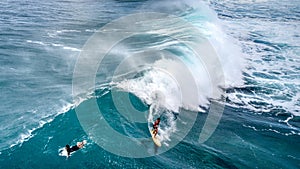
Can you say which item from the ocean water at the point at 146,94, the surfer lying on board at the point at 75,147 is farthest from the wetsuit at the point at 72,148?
the ocean water at the point at 146,94

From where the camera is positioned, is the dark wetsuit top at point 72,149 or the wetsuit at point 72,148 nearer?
the wetsuit at point 72,148

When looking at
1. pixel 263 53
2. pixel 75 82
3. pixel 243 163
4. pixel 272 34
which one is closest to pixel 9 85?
pixel 75 82

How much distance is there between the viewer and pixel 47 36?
47.6m

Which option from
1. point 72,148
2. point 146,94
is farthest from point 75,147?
point 146,94

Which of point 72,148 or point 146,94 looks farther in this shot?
point 146,94

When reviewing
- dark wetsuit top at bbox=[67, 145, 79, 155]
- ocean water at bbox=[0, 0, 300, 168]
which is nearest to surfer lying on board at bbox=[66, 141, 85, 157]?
dark wetsuit top at bbox=[67, 145, 79, 155]

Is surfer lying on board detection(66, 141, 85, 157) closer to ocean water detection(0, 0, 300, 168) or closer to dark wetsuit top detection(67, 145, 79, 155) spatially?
dark wetsuit top detection(67, 145, 79, 155)

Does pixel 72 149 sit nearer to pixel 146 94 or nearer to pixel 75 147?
pixel 75 147

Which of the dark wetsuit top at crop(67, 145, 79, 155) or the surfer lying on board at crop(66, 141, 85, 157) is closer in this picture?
the surfer lying on board at crop(66, 141, 85, 157)

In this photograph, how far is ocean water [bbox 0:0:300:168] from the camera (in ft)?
74.9

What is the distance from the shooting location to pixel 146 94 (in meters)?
31.7

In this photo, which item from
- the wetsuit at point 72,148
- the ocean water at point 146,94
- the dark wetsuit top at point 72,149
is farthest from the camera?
the ocean water at point 146,94

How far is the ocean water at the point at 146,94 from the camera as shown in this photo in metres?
22.8

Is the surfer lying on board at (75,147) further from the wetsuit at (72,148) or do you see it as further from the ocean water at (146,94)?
the ocean water at (146,94)
